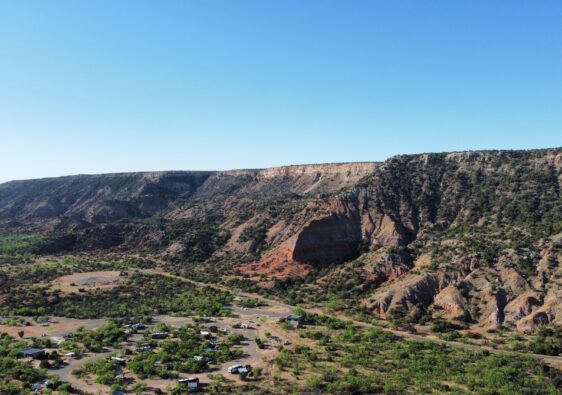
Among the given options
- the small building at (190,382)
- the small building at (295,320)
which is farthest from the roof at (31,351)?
the small building at (295,320)

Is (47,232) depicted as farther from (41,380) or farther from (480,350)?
(480,350)

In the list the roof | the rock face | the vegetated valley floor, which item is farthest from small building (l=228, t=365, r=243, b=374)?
the rock face

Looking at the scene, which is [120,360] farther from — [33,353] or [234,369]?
[234,369]

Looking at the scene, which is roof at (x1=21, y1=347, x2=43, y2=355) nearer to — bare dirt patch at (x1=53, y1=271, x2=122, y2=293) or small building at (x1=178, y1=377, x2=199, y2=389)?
small building at (x1=178, y1=377, x2=199, y2=389)

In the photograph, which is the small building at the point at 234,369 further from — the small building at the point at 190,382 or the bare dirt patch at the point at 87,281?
the bare dirt patch at the point at 87,281

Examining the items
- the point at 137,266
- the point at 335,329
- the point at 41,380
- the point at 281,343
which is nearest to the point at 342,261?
the point at 335,329

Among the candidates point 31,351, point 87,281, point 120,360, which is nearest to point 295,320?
point 120,360
